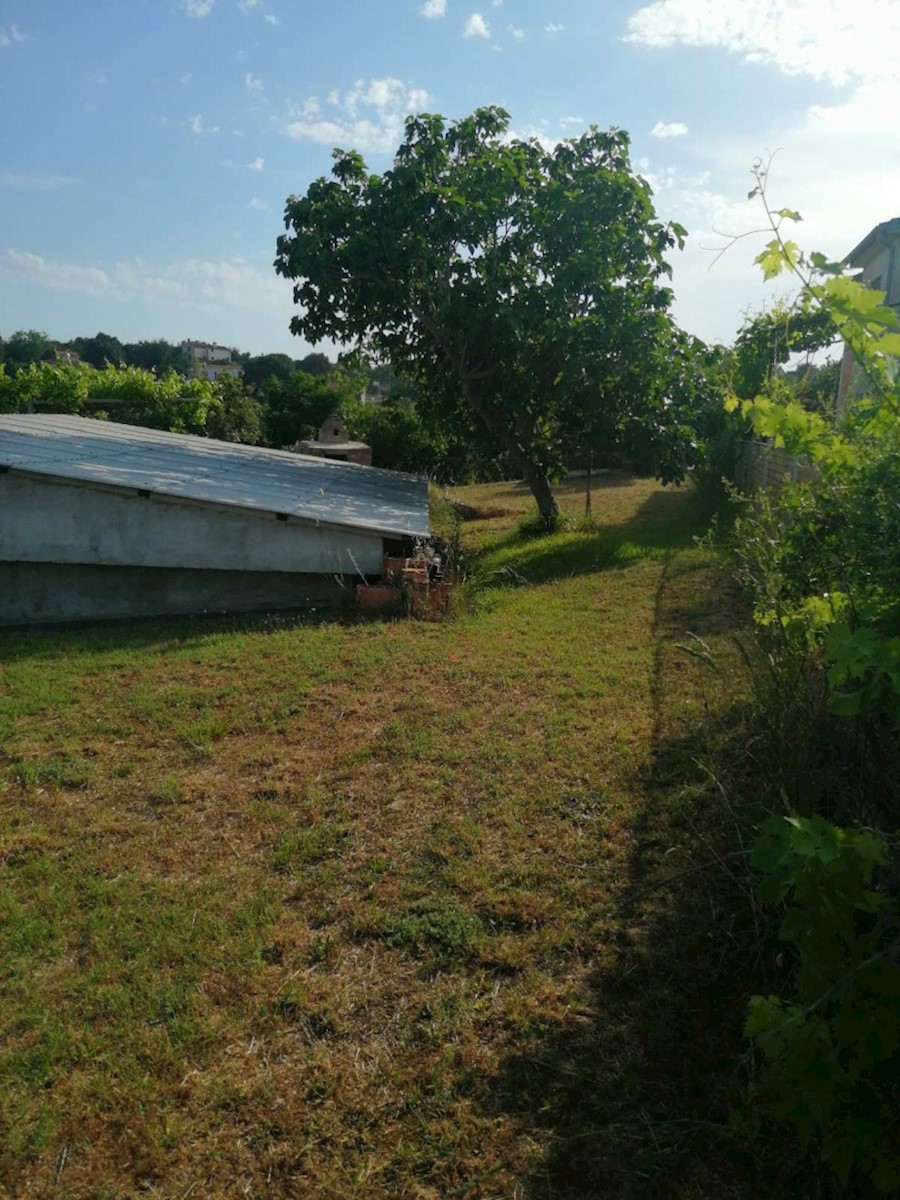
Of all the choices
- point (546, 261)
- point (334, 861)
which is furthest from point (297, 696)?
point (546, 261)

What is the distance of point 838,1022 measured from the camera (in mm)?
1842

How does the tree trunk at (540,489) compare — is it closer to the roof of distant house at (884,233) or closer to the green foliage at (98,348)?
the roof of distant house at (884,233)

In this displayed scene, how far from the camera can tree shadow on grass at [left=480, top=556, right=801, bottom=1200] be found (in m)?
2.22

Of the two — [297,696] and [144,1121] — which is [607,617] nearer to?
[297,696]

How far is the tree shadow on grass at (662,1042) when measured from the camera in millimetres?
2221

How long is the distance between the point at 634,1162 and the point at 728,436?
1506 centimetres

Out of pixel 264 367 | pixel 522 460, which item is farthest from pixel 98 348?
pixel 522 460

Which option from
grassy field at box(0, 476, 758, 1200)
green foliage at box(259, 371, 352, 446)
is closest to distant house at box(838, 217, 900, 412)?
grassy field at box(0, 476, 758, 1200)

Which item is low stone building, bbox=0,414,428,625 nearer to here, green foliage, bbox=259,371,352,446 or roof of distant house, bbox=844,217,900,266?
roof of distant house, bbox=844,217,900,266

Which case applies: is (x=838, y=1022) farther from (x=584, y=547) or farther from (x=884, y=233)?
(x=884, y=233)

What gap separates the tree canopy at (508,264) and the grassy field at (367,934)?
6.38 meters

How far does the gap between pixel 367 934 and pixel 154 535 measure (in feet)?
19.3

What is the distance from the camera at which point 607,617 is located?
755cm

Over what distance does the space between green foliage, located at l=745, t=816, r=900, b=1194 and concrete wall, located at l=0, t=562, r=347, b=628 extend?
21.9 feet
